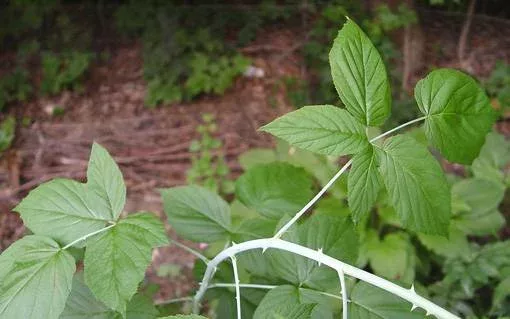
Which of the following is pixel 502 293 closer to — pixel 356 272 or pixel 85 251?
pixel 356 272

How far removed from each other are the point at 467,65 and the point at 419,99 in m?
3.88

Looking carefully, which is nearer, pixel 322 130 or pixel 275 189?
pixel 322 130

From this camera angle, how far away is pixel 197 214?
1.37m

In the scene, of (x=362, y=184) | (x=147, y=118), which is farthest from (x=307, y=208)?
(x=147, y=118)

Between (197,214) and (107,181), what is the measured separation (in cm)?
32

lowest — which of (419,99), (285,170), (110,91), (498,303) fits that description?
(498,303)

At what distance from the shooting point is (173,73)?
→ 456 centimetres

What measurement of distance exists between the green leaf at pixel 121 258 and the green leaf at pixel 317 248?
1.02 feet

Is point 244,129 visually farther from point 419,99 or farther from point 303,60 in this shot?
point 419,99

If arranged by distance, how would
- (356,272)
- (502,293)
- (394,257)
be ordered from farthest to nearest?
(394,257)
(502,293)
(356,272)

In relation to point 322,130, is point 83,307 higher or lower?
lower

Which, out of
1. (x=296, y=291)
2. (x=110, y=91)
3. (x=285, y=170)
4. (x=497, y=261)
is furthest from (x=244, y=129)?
(x=296, y=291)

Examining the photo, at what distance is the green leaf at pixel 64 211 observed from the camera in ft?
3.46

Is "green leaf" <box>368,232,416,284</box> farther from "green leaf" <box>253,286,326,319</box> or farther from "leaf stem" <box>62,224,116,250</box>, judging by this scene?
"leaf stem" <box>62,224,116,250</box>
